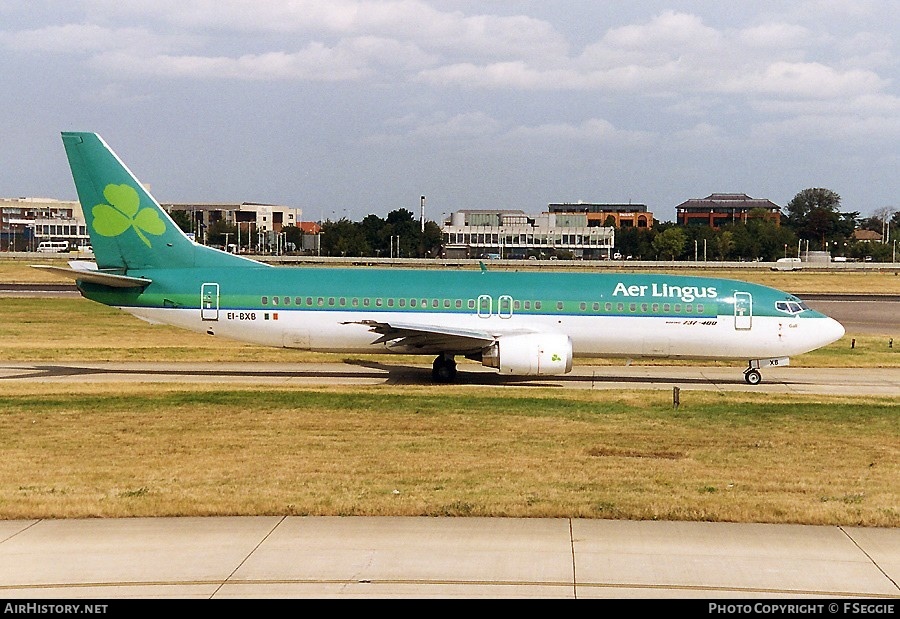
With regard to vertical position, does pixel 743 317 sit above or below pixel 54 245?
A: below

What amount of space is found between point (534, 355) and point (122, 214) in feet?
42.9

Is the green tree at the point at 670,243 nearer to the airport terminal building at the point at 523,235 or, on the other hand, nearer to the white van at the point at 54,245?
the airport terminal building at the point at 523,235

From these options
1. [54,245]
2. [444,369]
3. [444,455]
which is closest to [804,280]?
[444,369]

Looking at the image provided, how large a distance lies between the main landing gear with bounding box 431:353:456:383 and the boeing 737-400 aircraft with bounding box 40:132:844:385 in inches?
1.3

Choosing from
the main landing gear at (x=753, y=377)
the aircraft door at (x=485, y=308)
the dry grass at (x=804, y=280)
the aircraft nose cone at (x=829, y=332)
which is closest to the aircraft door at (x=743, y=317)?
the main landing gear at (x=753, y=377)

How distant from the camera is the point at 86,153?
98.4 ft

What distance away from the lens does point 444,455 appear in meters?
17.8

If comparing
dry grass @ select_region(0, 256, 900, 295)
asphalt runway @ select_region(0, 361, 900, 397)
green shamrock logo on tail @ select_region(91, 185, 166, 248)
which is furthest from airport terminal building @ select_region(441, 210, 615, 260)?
green shamrock logo on tail @ select_region(91, 185, 166, 248)

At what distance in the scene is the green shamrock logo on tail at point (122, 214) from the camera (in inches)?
1196

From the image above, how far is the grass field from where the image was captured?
13.9 m

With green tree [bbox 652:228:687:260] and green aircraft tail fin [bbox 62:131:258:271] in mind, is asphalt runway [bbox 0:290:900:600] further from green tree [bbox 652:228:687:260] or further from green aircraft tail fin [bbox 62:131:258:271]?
green tree [bbox 652:228:687:260]

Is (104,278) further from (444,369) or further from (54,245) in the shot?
(54,245)

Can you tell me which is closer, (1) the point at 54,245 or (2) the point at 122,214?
(2) the point at 122,214
